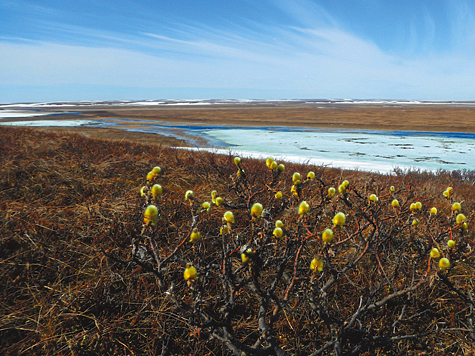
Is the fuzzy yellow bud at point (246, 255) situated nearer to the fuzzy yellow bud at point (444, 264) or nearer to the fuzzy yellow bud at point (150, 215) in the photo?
the fuzzy yellow bud at point (150, 215)

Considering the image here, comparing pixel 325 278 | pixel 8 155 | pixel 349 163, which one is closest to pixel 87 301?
pixel 325 278

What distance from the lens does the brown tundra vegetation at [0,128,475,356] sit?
1755mm

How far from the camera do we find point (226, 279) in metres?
1.76

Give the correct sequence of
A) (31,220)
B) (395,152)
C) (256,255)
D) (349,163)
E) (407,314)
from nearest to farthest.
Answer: (256,255), (407,314), (31,220), (349,163), (395,152)

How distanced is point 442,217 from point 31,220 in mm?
6272

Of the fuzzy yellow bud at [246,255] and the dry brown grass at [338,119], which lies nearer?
the fuzzy yellow bud at [246,255]

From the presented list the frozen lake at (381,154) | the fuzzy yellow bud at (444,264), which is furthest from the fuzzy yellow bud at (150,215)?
the frozen lake at (381,154)

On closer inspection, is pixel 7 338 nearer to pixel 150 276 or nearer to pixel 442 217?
pixel 150 276

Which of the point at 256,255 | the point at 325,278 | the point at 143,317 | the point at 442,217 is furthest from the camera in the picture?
the point at 442,217

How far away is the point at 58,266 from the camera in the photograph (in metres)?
2.70

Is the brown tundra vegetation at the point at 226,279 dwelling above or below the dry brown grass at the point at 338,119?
below

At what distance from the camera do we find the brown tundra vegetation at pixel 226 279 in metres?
1.75

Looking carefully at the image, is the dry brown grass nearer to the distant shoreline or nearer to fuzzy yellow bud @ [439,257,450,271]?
the distant shoreline

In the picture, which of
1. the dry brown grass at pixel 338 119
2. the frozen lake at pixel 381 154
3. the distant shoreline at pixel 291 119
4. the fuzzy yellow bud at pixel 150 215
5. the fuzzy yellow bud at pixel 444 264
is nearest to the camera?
the fuzzy yellow bud at pixel 150 215
